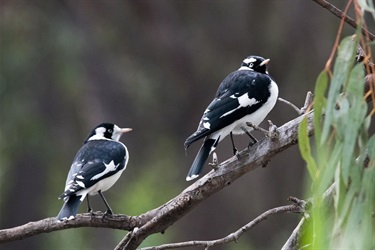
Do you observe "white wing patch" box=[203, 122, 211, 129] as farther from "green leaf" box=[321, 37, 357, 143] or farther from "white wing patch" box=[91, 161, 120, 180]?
"green leaf" box=[321, 37, 357, 143]

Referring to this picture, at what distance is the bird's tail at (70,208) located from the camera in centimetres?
417

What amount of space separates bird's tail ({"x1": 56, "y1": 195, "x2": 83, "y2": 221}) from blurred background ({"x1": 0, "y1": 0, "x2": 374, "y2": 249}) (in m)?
3.97

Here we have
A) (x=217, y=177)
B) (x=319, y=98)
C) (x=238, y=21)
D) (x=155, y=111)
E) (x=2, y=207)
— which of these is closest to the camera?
(x=319, y=98)

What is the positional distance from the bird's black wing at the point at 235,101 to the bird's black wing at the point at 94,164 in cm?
68

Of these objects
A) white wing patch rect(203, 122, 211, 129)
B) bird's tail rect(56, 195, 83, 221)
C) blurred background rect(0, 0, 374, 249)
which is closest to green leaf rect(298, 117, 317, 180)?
bird's tail rect(56, 195, 83, 221)

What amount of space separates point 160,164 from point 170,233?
2.83 ft

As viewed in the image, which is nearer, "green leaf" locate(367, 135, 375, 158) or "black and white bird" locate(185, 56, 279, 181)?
"green leaf" locate(367, 135, 375, 158)

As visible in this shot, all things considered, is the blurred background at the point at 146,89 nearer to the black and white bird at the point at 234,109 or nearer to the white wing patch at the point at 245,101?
the black and white bird at the point at 234,109

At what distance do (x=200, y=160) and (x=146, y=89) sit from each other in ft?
19.3

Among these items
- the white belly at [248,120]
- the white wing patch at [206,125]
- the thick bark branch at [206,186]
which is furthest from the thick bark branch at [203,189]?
the white belly at [248,120]

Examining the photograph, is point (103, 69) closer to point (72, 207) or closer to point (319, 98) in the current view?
point (72, 207)

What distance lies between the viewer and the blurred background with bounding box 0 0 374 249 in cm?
950

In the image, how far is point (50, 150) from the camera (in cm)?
1129

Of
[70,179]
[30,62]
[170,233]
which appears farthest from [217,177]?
[30,62]
